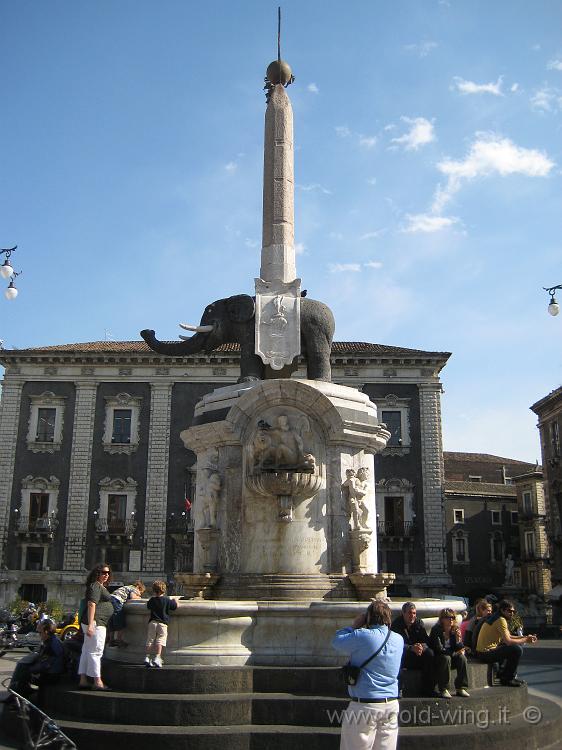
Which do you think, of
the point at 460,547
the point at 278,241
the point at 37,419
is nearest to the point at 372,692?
the point at 278,241

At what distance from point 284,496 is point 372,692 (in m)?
4.93

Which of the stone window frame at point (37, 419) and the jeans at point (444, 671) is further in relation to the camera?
the stone window frame at point (37, 419)

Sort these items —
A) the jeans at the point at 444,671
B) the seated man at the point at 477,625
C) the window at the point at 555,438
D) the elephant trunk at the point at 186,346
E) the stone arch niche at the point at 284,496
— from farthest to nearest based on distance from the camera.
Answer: the window at the point at 555,438
the elephant trunk at the point at 186,346
the stone arch niche at the point at 284,496
the seated man at the point at 477,625
the jeans at the point at 444,671

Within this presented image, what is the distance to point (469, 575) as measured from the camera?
48969mm

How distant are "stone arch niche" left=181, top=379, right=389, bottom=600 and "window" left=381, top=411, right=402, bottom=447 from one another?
98.6ft

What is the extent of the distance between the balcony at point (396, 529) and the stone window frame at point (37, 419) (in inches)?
707

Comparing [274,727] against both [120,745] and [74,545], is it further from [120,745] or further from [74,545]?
[74,545]

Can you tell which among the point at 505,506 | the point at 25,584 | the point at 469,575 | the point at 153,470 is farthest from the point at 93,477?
the point at 505,506

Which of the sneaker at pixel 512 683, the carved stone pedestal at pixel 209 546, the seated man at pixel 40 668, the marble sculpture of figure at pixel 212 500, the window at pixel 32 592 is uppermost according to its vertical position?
the marble sculpture of figure at pixel 212 500

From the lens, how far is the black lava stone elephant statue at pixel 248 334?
1177 centimetres

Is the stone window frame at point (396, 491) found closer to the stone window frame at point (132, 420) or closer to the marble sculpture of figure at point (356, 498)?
the stone window frame at point (132, 420)

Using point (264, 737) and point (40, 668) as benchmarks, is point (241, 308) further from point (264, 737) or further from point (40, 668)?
point (264, 737)

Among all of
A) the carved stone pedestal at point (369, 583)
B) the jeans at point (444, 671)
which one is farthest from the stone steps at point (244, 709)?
the carved stone pedestal at point (369, 583)

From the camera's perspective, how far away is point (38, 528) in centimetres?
3941
